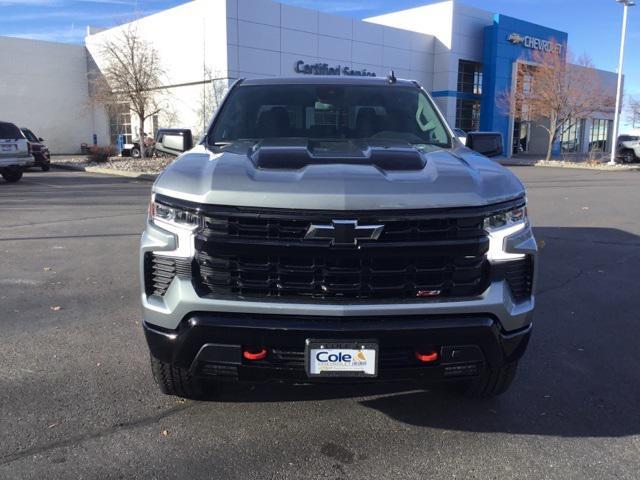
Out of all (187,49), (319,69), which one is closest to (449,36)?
(319,69)

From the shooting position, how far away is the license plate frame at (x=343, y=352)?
260 cm

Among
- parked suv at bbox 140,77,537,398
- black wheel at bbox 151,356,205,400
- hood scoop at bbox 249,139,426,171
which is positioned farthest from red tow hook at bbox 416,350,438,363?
black wheel at bbox 151,356,205,400

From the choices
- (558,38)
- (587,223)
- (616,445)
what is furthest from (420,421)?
(558,38)

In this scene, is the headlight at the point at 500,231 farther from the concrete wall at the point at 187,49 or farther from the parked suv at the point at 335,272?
the concrete wall at the point at 187,49

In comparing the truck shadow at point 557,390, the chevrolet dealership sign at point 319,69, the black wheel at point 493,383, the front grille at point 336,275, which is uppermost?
the chevrolet dealership sign at point 319,69

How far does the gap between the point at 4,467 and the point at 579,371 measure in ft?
11.9

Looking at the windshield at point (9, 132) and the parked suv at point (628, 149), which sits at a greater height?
the windshield at point (9, 132)

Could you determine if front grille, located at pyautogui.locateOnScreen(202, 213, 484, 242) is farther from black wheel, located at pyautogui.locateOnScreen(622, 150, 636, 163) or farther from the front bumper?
black wheel, located at pyautogui.locateOnScreen(622, 150, 636, 163)

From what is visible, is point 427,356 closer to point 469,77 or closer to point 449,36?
point 449,36

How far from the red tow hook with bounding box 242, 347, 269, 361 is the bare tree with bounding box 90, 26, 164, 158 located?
26.3 meters

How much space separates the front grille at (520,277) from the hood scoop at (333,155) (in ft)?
2.29

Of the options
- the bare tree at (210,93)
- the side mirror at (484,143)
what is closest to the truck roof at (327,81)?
the side mirror at (484,143)

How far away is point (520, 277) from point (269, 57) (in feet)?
97.6

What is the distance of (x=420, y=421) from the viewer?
3.26 metres
